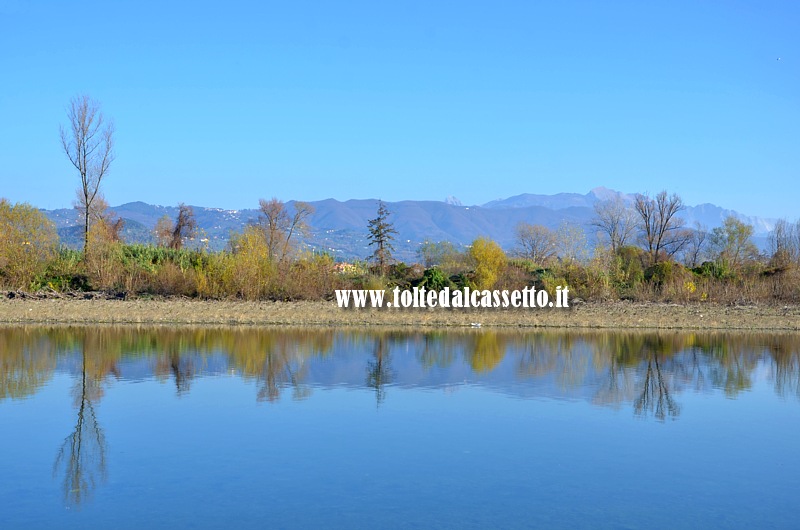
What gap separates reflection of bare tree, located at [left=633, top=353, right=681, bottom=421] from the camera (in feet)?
36.9

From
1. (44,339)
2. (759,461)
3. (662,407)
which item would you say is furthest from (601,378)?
(44,339)

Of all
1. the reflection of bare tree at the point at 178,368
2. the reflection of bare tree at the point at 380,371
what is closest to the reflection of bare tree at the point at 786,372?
the reflection of bare tree at the point at 380,371

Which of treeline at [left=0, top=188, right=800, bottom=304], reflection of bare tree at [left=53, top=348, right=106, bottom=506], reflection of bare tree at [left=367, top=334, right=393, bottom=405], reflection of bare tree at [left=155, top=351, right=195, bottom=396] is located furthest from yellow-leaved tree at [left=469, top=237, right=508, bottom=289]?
reflection of bare tree at [left=53, top=348, right=106, bottom=506]

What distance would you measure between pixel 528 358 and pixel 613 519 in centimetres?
997

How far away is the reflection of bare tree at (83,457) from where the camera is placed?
7285 mm

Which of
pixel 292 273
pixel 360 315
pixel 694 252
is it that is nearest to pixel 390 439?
pixel 360 315

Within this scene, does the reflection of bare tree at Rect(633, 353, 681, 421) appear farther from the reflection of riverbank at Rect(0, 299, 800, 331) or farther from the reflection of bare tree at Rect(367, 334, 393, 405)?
the reflection of riverbank at Rect(0, 299, 800, 331)

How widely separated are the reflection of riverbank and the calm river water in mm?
5772

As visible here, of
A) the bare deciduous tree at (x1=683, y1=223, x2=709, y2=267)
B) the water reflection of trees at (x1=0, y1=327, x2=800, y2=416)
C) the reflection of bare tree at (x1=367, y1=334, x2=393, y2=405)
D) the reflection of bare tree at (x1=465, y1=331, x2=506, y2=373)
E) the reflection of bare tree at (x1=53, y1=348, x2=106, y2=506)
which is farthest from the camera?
the bare deciduous tree at (x1=683, y1=223, x2=709, y2=267)

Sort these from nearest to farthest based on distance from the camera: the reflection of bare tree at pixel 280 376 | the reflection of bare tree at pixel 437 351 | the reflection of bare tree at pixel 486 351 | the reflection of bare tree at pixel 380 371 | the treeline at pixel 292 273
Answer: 1. the reflection of bare tree at pixel 280 376
2. the reflection of bare tree at pixel 380 371
3. the reflection of bare tree at pixel 486 351
4. the reflection of bare tree at pixel 437 351
5. the treeline at pixel 292 273

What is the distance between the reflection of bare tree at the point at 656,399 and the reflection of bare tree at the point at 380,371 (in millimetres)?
3781

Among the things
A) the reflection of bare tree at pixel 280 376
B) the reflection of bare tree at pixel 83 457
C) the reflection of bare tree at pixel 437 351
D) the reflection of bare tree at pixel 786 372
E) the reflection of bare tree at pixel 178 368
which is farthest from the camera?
the reflection of bare tree at pixel 437 351

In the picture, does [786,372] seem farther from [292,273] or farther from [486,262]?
[292,273]

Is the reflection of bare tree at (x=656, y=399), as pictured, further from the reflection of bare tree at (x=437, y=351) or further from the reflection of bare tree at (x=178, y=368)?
the reflection of bare tree at (x=178, y=368)
